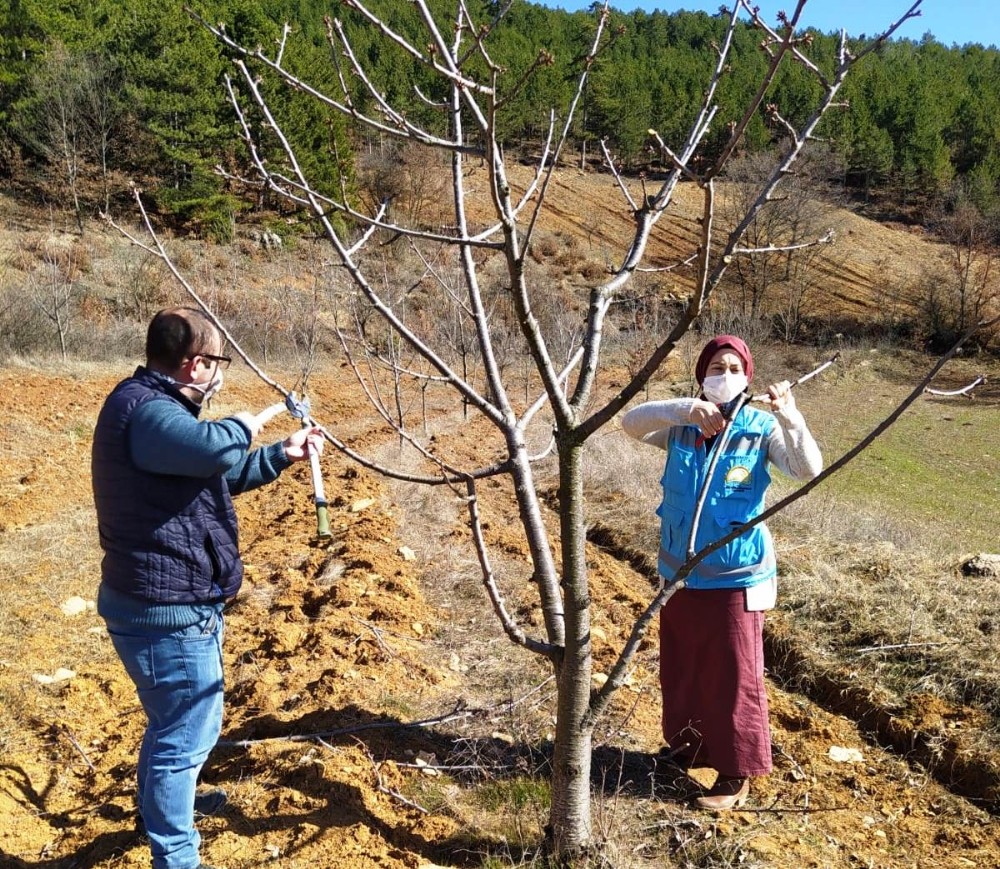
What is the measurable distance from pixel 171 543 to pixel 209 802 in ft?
3.44

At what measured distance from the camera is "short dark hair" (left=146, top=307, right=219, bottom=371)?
211 cm

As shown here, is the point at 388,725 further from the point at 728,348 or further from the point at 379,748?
the point at 728,348

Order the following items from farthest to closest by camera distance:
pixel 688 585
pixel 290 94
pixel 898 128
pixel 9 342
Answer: pixel 898 128 < pixel 290 94 < pixel 9 342 < pixel 688 585

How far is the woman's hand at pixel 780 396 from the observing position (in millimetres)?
2248

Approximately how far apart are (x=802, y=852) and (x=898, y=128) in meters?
62.6

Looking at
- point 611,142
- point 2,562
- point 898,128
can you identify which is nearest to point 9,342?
point 2,562

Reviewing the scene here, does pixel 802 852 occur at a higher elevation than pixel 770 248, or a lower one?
lower

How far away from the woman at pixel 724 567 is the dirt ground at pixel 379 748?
0.76 ft

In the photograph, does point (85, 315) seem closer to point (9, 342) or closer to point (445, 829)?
point (9, 342)

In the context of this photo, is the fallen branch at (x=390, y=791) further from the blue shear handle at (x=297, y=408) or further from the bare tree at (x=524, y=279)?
the blue shear handle at (x=297, y=408)

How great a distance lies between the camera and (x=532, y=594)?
4.76m

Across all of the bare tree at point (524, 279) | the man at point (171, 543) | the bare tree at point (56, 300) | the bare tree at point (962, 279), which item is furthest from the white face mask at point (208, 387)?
the bare tree at point (962, 279)

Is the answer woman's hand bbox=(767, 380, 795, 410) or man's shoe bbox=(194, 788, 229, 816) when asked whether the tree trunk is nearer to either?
woman's hand bbox=(767, 380, 795, 410)

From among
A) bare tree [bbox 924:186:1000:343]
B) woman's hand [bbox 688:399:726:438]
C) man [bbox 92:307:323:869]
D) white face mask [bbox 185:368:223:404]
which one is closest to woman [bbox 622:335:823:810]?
woman's hand [bbox 688:399:726:438]
